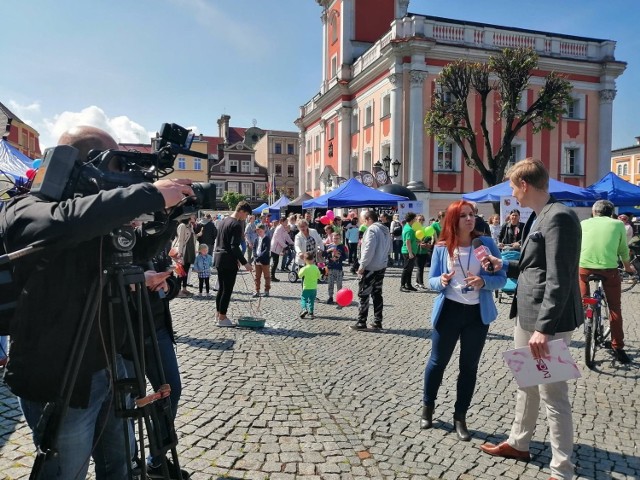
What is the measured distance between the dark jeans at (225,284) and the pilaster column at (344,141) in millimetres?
30085

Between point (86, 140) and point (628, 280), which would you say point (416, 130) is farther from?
point (86, 140)

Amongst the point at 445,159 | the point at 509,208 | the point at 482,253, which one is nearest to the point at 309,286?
the point at 482,253

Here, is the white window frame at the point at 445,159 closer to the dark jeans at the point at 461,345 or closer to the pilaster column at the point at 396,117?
the pilaster column at the point at 396,117

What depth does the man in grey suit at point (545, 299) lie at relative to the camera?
10.1 feet

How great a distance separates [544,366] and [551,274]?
23.0 inches

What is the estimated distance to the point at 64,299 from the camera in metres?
1.82

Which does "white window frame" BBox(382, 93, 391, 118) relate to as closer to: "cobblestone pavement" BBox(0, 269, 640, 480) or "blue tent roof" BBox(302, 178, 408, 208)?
"blue tent roof" BBox(302, 178, 408, 208)

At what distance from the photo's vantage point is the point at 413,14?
95.6 ft

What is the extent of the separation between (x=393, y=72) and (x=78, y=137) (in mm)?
28911

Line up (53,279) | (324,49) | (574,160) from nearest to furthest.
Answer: (53,279) < (574,160) < (324,49)

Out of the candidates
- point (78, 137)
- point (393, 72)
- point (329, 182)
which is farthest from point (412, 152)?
point (78, 137)

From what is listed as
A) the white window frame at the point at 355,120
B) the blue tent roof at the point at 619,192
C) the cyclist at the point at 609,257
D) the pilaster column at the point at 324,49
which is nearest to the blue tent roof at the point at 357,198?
the blue tent roof at the point at 619,192

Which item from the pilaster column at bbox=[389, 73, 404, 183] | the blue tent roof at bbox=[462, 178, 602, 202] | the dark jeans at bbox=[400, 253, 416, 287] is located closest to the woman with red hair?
the dark jeans at bbox=[400, 253, 416, 287]

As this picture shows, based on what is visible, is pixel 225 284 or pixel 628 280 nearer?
pixel 225 284
